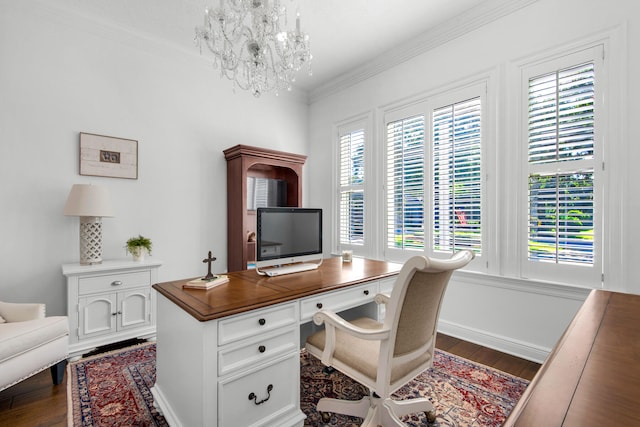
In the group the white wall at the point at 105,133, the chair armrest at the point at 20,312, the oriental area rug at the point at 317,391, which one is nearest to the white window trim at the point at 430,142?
the oriental area rug at the point at 317,391

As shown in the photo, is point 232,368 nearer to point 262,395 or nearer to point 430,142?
point 262,395

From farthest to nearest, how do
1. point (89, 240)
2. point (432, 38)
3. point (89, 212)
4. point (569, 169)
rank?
1. point (432, 38)
2. point (89, 240)
3. point (89, 212)
4. point (569, 169)

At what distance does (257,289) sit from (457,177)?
2.24m

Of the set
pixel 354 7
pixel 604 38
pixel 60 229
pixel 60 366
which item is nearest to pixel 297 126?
pixel 354 7

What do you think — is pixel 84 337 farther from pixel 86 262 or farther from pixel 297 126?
pixel 297 126

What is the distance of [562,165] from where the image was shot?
2.31 m

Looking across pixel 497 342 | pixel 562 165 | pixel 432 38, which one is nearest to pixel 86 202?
pixel 432 38

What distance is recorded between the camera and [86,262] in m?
2.60

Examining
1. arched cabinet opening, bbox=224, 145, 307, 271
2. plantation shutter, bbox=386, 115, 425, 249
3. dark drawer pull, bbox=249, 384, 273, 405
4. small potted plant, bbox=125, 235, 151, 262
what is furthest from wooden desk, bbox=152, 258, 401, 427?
plantation shutter, bbox=386, 115, 425, 249

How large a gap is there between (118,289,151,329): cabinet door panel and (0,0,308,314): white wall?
19.8 inches

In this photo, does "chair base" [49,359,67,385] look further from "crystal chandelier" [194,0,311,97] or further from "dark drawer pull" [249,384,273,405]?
"crystal chandelier" [194,0,311,97]

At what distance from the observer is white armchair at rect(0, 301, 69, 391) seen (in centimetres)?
174

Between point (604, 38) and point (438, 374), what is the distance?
2.73 metres

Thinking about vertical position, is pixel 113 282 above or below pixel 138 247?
below
